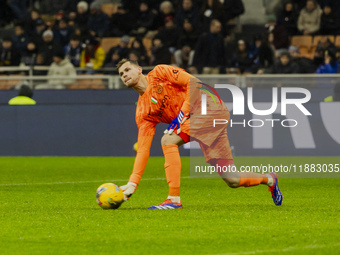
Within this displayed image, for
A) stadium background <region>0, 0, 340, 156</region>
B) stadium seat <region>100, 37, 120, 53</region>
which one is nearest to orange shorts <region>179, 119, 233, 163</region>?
stadium background <region>0, 0, 340, 156</region>

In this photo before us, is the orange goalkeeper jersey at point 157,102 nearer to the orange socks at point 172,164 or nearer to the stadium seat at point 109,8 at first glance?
the orange socks at point 172,164

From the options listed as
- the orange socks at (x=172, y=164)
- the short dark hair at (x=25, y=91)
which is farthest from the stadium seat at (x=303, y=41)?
the orange socks at (x=172, y=164)

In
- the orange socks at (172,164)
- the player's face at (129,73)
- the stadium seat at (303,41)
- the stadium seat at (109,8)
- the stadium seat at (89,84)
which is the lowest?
the stadium seat at (89,84)

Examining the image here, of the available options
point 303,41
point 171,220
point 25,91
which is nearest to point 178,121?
point 171,220

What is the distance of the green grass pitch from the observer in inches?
224

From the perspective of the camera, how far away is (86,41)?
65.2 feet

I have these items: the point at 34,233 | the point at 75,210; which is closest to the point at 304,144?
the point at 75,210

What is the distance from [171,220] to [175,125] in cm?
115

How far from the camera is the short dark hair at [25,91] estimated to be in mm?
17294

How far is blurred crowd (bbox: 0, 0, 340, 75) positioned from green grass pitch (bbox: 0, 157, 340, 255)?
6191 millimetres

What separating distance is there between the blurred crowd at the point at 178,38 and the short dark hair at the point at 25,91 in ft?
3.21

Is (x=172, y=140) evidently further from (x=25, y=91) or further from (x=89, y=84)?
(x=25, y=91)

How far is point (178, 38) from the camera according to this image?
19703 millimetres

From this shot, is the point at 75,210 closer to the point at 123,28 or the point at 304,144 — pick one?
the point at 304,144
